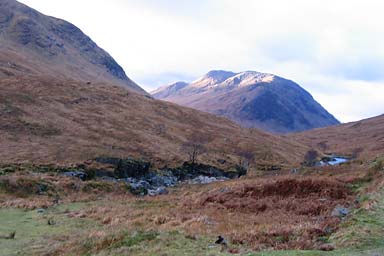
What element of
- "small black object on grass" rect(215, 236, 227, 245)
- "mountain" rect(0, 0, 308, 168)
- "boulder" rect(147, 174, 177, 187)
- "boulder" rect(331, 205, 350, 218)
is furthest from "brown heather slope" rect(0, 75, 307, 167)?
"boulder" rect(331, 205, 350, 218)

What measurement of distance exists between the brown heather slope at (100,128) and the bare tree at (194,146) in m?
1.65

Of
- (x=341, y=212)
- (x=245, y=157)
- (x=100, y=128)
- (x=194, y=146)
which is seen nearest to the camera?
(x=341, y=212)

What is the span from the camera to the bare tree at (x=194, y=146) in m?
87.2

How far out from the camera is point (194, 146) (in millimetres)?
99062

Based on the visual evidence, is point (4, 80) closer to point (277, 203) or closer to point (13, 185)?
point (13, 185)

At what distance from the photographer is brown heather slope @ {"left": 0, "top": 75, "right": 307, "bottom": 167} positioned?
72375 mm

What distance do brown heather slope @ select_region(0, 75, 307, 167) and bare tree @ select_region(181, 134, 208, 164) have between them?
1.65 metres

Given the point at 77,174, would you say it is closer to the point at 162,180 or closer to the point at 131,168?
the point at 131,168

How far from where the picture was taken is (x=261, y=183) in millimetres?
32781

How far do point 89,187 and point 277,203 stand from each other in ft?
88.3

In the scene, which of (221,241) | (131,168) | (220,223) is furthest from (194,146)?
(221,241)

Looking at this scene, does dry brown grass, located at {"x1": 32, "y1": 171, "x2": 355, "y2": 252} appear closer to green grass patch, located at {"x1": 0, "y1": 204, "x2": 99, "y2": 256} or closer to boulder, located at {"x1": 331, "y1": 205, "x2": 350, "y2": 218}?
boulder, located at {"x1": 331, "y1": 205, "x2": 350, "y2": 218}

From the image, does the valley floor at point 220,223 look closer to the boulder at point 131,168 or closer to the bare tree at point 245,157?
the boulder at point 131,168

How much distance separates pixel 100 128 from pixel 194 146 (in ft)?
71.9
